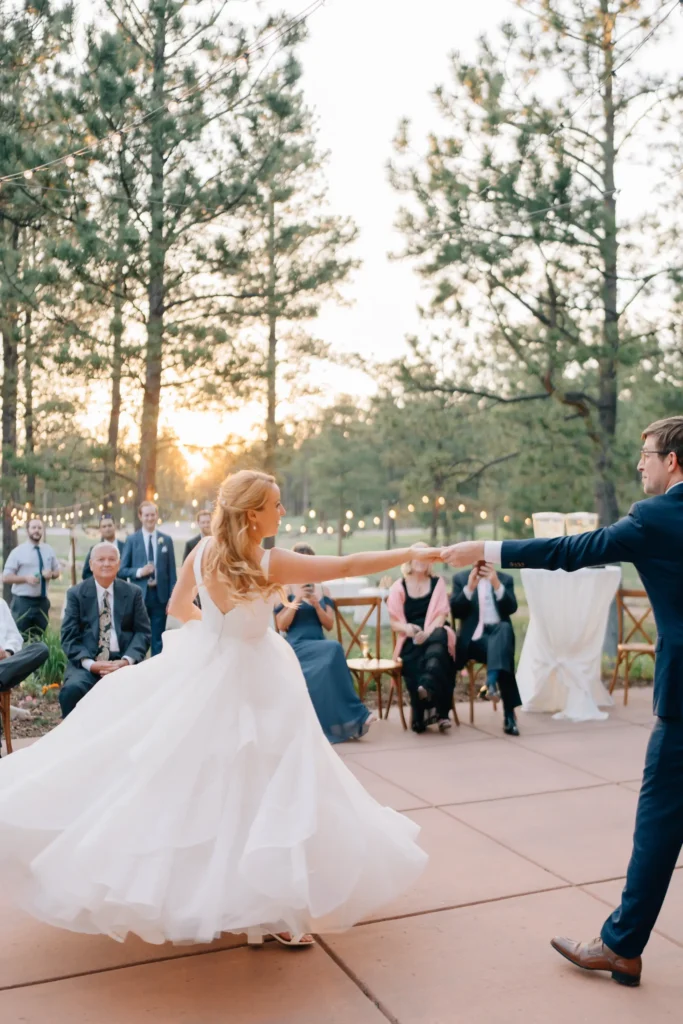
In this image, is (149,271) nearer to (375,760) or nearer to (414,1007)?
(375,760)

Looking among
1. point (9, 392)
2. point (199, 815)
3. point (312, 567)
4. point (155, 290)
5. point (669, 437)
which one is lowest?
point (199, 815)

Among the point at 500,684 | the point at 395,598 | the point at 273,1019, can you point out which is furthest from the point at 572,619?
the point at 273,1019

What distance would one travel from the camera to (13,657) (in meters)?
4.69

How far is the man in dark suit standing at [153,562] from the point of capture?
758cm

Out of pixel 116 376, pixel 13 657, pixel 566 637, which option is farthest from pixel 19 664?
pixel 116 376

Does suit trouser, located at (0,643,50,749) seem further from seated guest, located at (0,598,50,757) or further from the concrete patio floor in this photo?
the concrete patio floor

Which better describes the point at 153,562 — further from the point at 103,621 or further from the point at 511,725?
the point at 511,725

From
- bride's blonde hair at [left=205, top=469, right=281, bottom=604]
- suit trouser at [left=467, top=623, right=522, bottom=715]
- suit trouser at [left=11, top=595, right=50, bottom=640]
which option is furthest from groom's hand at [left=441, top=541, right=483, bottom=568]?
suit trouser at [left=11, top=595, right=50, bottom=640]

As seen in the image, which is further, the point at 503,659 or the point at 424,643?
the point at 424,643

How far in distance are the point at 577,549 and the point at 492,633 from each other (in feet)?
12.0

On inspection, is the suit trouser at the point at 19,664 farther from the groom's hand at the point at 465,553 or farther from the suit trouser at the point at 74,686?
the groom's hand at the point at 465,553

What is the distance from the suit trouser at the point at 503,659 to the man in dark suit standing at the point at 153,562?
2.86m

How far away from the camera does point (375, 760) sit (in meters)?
5.36

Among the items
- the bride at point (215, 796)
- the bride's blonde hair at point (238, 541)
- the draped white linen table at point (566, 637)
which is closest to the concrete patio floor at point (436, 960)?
the bride at point (215, 796)
